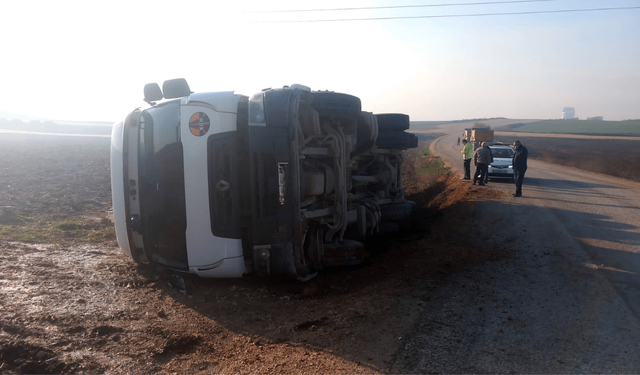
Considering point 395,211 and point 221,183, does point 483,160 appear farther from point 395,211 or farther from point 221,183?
point 221,183

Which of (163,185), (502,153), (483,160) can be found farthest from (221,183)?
(502,153)

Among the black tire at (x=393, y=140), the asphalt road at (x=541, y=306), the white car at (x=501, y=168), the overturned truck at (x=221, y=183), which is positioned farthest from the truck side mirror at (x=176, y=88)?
the white car at (x=501, y=168)

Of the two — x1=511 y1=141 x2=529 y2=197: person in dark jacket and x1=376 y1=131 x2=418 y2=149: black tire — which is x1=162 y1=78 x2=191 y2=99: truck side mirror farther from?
x1=511 y1=141 x2=529 y2=197: person in dark jacket

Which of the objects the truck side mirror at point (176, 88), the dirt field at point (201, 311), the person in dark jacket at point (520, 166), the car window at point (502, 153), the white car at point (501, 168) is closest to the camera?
the dirt field at point (201, 311)

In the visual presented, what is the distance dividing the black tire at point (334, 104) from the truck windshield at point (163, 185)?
69.6 inches

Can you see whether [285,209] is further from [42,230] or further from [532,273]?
[42,230]

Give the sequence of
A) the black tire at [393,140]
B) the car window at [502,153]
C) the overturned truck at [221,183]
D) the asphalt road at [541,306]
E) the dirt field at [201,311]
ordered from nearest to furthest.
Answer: the asphalt road at [541,306] < the dirt field at [201,311] < the overturned truck at [221,183] < the black tire at [393,140] < the car window at [502,153]

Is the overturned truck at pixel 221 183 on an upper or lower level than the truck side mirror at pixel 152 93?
lower

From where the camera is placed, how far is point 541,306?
16.3 feet

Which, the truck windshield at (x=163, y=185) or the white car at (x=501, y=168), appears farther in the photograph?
the white car at (x=501, y=168)

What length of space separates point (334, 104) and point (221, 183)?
6.34 ft

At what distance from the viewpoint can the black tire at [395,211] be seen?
9617mm

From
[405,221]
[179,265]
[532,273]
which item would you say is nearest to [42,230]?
[179,265]

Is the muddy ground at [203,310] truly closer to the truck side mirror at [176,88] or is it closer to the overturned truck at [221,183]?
the overturned truck at [221,183]
